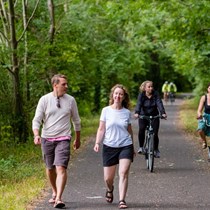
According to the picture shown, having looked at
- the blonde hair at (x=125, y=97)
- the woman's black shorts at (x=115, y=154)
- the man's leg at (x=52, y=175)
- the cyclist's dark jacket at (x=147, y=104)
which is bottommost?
the man's leg at (x=52, y=175)

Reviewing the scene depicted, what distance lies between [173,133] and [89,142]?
4.89 metres

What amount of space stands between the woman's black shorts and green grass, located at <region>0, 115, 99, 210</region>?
1.44 metres

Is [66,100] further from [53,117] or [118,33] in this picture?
[118,33]

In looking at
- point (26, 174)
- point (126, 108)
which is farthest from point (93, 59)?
point (126, 108)

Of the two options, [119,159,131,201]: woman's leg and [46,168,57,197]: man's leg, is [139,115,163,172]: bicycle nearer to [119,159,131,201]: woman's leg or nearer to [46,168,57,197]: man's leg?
[46,168,57,197]: man's leg

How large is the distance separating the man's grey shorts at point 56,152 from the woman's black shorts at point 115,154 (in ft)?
1.96

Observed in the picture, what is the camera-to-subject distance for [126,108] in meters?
9.76

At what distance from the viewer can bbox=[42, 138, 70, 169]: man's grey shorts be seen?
9.40 m

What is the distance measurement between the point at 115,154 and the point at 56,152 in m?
0.89

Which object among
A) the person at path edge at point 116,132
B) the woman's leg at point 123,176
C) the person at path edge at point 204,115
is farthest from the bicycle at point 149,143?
the woman's leg at point 123,176

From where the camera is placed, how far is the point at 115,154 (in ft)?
31.5

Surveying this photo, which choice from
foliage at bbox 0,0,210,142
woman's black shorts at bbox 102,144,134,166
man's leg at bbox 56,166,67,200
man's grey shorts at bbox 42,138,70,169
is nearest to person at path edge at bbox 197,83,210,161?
woman's black shorts at bbox 102,144,134,166

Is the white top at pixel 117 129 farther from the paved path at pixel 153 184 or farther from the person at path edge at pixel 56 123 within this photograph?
the paved path at pixel 153 184

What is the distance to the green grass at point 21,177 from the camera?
10109mm
